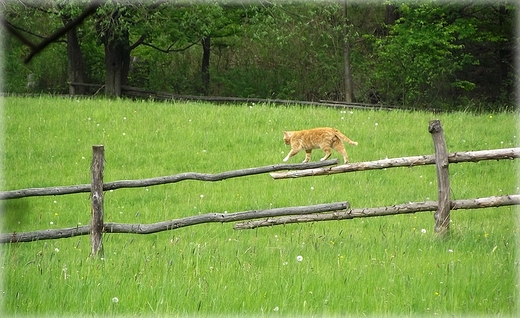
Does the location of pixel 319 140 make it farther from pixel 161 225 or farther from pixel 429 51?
pixel 429 51

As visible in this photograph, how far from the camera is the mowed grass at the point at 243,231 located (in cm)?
553

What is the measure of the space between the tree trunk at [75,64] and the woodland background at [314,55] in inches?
2.4

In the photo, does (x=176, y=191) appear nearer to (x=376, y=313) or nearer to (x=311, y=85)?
(x=376, y=313)

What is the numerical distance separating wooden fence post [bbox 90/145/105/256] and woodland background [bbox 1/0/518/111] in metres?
16.8

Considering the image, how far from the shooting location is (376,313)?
534cm

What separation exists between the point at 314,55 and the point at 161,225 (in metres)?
26.6

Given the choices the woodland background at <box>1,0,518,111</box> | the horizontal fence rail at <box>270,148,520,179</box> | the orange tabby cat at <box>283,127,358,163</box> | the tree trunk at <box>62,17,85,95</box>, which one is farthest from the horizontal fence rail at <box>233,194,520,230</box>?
the tree trunk at <box>62,17,85,95</box>

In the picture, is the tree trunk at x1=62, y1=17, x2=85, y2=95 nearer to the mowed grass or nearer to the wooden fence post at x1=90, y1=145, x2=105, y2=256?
the mowed grass

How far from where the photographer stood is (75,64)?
29.4 meters

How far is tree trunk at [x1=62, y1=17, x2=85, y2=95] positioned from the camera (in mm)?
28325

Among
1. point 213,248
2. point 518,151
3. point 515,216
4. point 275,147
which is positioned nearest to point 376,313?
point 213,248

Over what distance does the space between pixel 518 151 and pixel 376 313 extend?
10.8 feet

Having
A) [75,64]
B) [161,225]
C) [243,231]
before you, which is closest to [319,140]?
[243,231]

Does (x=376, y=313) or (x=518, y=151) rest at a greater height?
(x=518, y=151)
